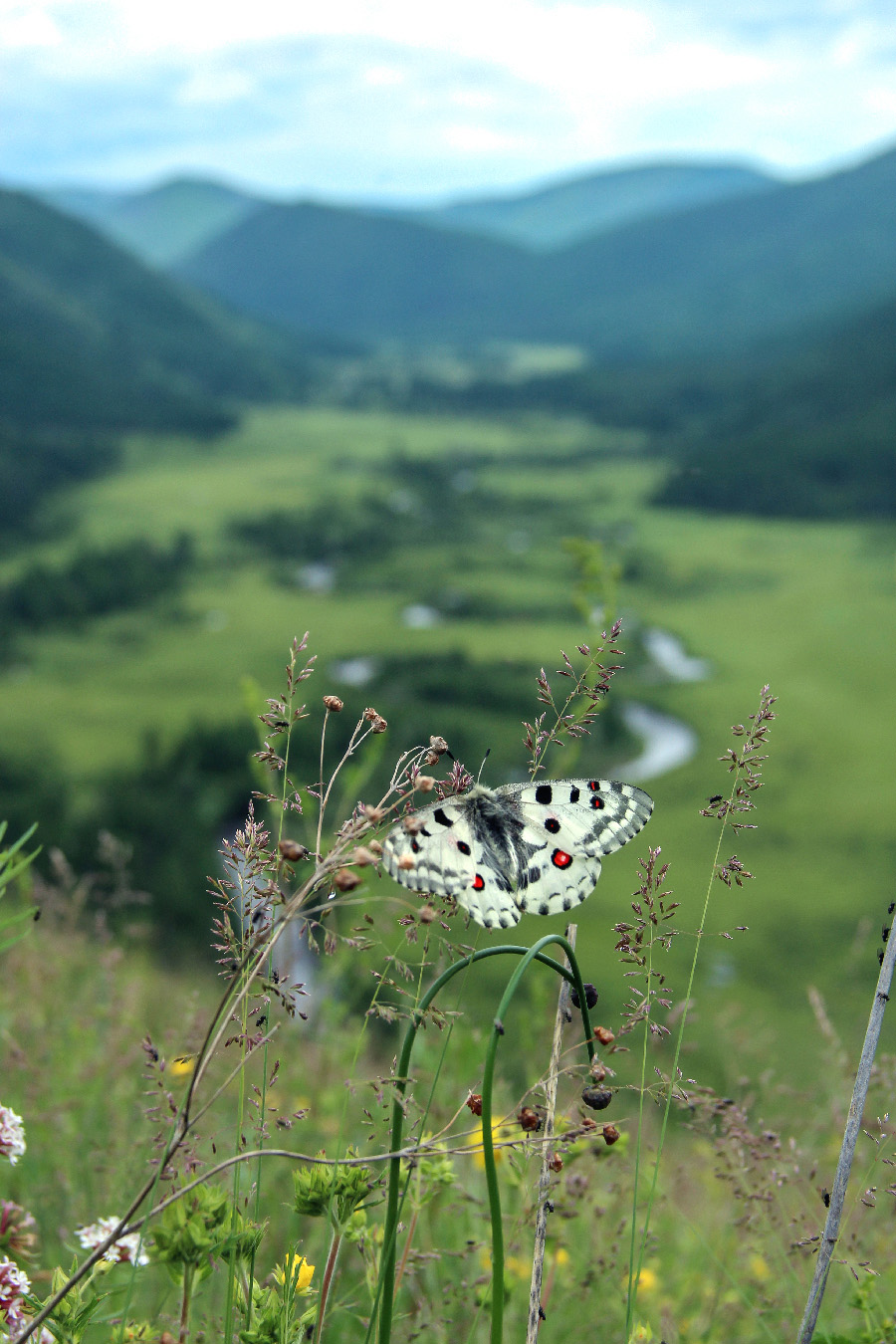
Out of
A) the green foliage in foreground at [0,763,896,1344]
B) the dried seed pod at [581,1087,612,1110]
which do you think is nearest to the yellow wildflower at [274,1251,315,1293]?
the green foliage in foreground at [0,763,896,1344]

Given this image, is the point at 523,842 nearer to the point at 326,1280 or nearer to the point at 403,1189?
the point at 403,1189

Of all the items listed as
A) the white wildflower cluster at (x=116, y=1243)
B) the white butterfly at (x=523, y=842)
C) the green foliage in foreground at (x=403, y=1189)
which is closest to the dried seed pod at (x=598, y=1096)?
the green foliage in foreground at (x=403, y=1189)

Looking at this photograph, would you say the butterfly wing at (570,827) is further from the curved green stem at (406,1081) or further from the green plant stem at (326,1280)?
the green plant stem at (326,1280)

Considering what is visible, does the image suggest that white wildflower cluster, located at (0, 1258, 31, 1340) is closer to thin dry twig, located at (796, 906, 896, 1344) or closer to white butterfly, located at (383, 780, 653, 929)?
white butterfly, located at (383, 780, 653, 929)

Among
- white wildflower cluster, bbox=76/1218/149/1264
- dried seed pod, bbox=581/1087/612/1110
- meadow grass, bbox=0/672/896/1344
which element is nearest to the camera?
dried seed pod, bbox=581/1087/612/1110

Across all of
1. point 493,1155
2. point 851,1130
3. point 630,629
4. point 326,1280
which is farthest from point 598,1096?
point 630,629

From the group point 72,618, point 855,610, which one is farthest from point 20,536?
point 855,610
